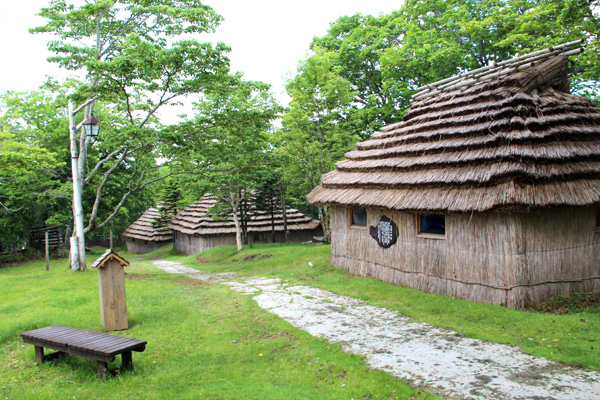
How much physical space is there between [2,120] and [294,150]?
1823 cm

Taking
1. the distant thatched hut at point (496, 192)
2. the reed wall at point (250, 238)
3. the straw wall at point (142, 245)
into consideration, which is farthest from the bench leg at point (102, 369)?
the straw wall at point (142, 245)

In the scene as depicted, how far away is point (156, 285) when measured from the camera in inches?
496

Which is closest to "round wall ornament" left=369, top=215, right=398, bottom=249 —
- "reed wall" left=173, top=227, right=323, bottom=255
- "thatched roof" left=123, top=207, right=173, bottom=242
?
"reed wall" left=173, top=227, right=323, bottom=255

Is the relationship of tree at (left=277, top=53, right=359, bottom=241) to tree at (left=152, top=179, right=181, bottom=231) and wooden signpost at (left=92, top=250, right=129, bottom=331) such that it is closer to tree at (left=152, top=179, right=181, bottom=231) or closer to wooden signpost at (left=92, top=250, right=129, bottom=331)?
wooden signpost at (left=92, top=250, right=129, bottom=331)

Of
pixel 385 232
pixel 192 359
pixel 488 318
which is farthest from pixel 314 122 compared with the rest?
pixel 192 359

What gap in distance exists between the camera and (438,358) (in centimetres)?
618

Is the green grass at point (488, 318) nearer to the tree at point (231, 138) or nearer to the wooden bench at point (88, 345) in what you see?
the wooden bench at point (88, 345)

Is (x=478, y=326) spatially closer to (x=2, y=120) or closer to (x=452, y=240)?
(x=452, y=240)

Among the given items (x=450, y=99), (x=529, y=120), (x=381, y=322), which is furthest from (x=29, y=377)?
(x=450, y=99)

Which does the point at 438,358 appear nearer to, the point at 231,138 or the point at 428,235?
the point at 428,235

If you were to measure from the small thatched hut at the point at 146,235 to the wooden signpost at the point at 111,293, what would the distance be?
87.0 feet

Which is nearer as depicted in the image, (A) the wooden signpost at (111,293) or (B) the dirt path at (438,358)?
(B) the dirt path at (438,358)

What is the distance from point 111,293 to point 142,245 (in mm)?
30909

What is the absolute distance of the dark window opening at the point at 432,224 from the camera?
10.7 metres
